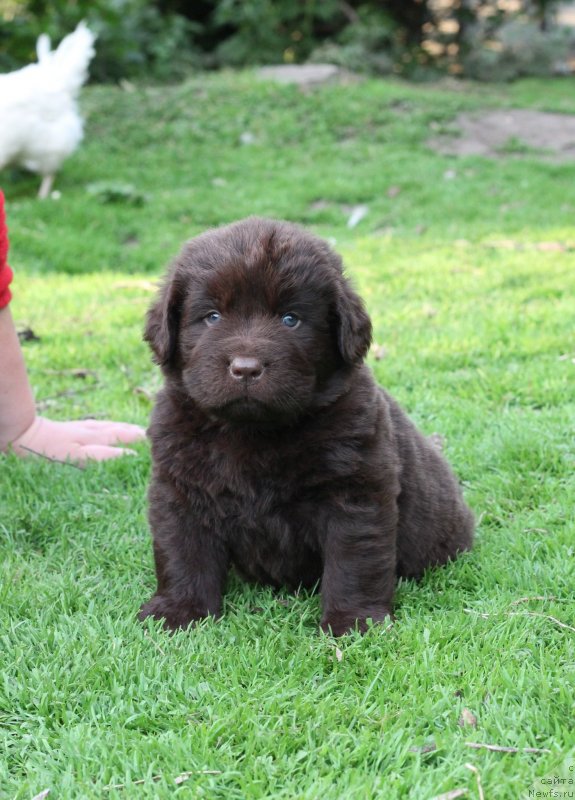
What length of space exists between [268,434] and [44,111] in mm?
8216

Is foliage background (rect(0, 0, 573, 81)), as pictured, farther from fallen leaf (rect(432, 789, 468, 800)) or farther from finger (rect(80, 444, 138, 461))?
fallen leaf (rect(432, 789, 468, 800))

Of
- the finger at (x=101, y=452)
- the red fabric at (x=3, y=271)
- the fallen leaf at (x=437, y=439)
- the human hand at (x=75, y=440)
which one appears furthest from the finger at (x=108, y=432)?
the fallen leaf at (x=437, y=439)

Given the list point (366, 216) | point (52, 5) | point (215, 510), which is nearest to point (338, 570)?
point (215, 510)

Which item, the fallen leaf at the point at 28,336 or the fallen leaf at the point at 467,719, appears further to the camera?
the fallen leaf at the point at 28,336

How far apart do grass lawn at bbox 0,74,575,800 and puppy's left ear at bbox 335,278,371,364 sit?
Answer: 84 centimetres

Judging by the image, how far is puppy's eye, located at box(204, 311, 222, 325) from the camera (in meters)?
2.82

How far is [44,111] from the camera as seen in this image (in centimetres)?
1001

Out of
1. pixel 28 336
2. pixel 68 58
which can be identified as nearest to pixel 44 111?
pixel 68 58

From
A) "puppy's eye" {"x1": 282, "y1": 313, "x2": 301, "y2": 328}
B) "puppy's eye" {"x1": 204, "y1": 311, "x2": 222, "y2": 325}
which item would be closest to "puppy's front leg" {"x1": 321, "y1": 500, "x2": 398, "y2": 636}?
"puppy's eye" {"x1": 282, "y1": 313, "x2": 301, "y2": 328}

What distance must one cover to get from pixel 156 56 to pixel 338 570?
16.9m

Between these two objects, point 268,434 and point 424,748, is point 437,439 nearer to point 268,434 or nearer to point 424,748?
point 268,434

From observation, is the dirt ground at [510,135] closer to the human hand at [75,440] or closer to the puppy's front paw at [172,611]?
the human hand at [75,440]

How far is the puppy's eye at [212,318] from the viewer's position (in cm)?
282

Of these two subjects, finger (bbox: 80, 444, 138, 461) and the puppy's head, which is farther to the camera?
finger (bbox: 80, 444, 138, 461)
